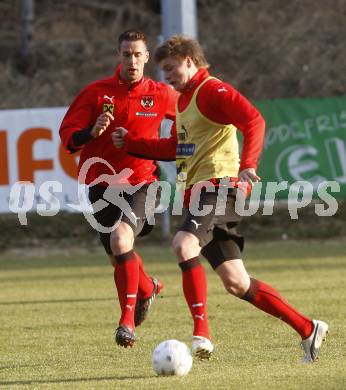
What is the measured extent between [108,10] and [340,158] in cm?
1001

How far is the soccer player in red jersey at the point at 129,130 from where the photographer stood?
7594 millimetres

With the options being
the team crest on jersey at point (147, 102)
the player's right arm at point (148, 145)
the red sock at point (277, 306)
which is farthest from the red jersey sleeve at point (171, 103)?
the red sock at point (277, 306)

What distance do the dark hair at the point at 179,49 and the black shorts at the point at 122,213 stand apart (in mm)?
1389

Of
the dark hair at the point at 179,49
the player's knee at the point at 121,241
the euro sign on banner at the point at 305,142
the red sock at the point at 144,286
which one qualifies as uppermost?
the dark hair at the point at 179,49

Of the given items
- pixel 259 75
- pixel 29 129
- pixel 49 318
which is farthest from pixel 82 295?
pixel 259 75

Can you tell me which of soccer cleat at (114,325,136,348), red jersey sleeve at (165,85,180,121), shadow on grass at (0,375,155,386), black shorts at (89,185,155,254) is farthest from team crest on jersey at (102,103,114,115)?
shadow on grass at (0,375,155,386)

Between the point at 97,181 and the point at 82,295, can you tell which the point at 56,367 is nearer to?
the point at 97,181

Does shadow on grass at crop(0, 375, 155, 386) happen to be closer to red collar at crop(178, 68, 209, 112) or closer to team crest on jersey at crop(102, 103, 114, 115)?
red collar at crop(178, 68, 209, 112)

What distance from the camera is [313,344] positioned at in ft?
21.4

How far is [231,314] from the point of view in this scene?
30.2 ft

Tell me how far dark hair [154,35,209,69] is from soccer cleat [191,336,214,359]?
1.66 meters

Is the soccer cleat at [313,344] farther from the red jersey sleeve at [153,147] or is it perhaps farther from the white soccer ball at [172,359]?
the red jersey sleeve at [153,147]

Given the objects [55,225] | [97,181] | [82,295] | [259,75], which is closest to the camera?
[97,181]

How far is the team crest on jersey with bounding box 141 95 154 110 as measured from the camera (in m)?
8.08
